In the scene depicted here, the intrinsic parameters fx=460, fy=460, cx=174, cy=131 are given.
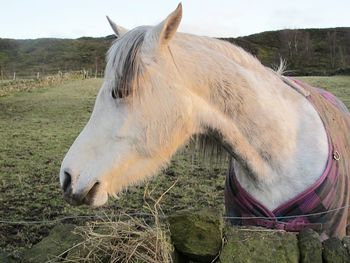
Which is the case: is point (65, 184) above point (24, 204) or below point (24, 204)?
above

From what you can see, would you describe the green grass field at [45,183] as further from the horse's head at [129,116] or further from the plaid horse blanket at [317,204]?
the horse's head at [129,116]

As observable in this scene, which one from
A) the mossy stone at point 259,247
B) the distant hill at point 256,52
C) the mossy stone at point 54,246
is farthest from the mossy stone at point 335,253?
the distant hill at point 256,52

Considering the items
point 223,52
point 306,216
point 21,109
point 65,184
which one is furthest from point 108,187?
point 21,109

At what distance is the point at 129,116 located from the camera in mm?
2477

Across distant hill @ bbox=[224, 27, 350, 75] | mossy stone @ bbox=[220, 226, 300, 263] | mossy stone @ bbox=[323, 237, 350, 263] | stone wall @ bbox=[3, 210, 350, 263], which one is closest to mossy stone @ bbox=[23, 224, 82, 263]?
stone wall @ bbox=[3, 210, 350, 263]

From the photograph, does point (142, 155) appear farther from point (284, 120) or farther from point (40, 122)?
point (40, 122)

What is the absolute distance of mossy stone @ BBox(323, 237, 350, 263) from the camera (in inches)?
103

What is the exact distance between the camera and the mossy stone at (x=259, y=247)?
2547 mm

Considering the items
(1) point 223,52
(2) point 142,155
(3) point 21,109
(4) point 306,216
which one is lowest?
(3) point 21,109

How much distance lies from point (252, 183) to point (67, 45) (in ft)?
259

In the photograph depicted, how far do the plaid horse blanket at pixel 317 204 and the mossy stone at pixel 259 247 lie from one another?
1.16 feet

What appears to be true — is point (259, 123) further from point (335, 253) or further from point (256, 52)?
point (256, 52)

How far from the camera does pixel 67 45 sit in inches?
3083

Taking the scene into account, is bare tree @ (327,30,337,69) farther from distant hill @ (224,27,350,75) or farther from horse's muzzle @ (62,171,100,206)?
horse's muzzle @ (62,171,100,206)
